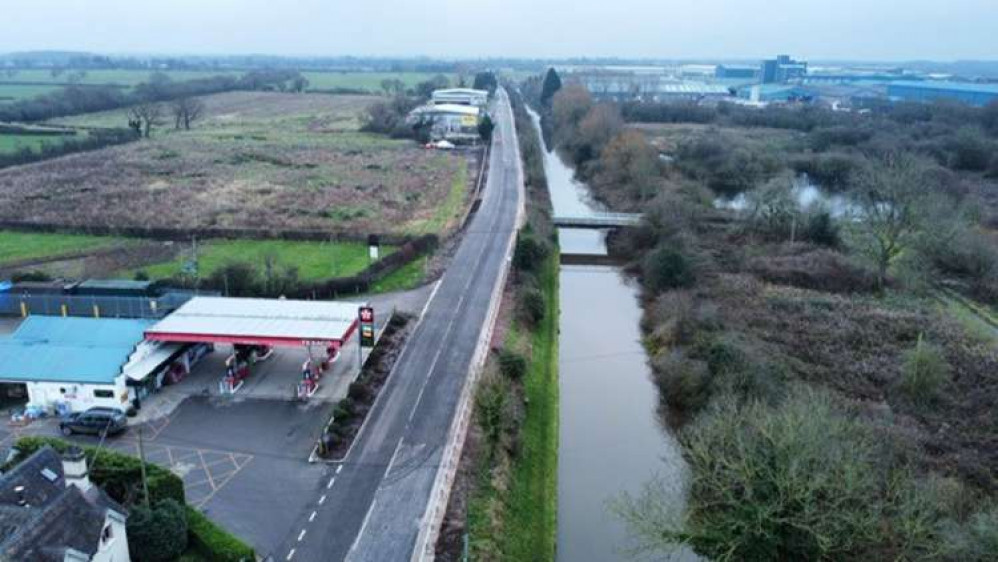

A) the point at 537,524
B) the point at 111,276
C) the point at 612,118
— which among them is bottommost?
the point at 537,524

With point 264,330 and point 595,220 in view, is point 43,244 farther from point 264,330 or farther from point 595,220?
point 595,220

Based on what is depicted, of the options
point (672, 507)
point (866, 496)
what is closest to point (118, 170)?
point (672, 507)

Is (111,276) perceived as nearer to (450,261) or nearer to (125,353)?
(125,353)

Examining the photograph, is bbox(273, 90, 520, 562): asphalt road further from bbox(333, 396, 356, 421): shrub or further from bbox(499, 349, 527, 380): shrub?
bbox(499, 349, 527, 380): shrub

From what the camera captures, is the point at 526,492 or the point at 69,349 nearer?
the point at 526,492

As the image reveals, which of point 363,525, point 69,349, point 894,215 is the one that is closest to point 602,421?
point 363,525

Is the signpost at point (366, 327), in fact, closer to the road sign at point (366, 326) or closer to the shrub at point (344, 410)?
the road sign at point (366, 326)
